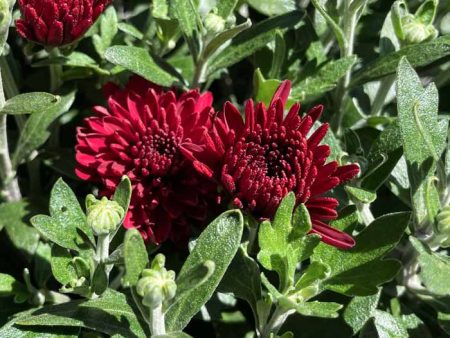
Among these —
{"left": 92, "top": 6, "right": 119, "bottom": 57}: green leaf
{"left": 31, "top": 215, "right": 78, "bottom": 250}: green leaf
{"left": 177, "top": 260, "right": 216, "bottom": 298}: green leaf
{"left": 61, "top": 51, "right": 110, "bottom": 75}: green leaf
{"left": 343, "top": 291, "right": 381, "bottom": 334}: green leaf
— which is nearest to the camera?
{"left": 177, "top": 260, "right": 216, "bottom": 298}: green leaf

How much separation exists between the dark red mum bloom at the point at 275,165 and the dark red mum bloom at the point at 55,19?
27cm

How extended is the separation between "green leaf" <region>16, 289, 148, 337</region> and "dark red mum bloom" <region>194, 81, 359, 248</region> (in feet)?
0.73

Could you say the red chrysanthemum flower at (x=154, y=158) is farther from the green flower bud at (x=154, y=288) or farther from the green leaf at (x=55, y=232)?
the green flower bud at (x=154, y=288)

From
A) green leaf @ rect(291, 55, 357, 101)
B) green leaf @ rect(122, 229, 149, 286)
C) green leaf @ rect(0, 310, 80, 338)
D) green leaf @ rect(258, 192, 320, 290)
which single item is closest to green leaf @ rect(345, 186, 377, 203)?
green leaf @ rect(258, 192, 320, 290)

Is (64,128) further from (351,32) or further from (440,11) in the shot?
(440,11)

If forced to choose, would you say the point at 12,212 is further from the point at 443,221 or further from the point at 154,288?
the point at 443,221

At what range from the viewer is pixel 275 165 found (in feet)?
3.38

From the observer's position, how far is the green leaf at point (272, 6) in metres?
1.47

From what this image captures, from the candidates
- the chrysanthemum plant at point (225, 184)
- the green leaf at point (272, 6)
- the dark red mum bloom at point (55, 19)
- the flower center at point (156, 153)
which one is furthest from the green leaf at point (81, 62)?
the green leaf at point (272, 6)

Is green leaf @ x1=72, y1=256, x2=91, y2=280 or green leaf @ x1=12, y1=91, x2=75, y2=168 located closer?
green leaf @ x1=72, y1=256, x2=91, y2=280

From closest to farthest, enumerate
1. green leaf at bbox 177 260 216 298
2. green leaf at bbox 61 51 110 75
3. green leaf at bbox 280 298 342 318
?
green leaf at bbox 177 260 216 298, green leaf at bbox 280 298 342 318, green leaf at bbox 61 51 110 75

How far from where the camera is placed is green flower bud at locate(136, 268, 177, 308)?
2.93 ft

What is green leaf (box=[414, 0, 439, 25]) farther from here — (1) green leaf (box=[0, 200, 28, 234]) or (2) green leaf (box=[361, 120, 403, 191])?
(1) green leaf (box=[0, 200, 28, 234])

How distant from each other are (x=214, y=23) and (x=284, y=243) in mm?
401
